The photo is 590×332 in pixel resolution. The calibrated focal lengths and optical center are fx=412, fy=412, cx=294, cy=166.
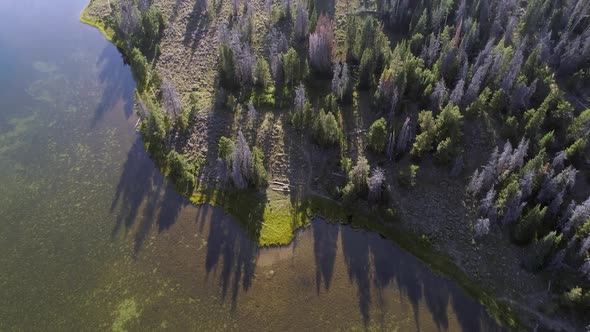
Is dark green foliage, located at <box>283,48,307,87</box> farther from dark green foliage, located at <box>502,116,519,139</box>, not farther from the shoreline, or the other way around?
dark green foliage, located at <box>502,116,519,139</box>

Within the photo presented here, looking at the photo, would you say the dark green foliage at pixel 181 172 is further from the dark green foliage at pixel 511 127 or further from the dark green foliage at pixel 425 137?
the dark green foliage at pixel 511 127

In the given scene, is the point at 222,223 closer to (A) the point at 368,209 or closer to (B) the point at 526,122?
(A) the point at 368,209

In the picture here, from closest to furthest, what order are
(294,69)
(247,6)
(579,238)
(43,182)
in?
(579,238) < (43,182) < (294,69) < (247,6)

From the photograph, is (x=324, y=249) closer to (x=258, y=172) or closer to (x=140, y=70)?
(x=258, y=172)

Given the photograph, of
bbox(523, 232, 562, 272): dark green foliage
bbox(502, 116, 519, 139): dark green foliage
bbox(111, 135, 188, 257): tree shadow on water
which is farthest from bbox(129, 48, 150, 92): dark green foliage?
bbox(523, 232, 562, 272): dark green foliage

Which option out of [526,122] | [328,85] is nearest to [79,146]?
[328,85]
